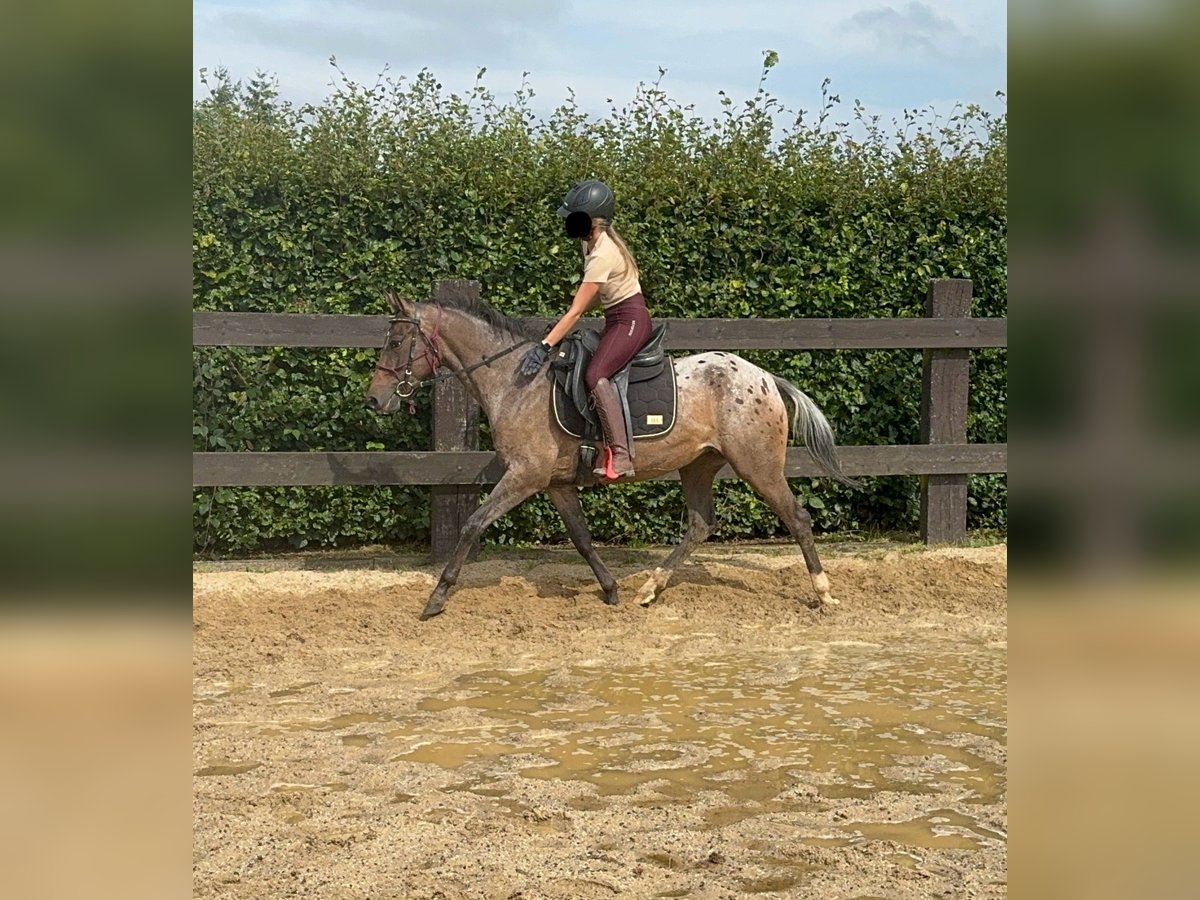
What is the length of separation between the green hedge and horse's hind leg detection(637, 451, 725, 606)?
1.24 m

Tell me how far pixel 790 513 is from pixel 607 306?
5.68 ft

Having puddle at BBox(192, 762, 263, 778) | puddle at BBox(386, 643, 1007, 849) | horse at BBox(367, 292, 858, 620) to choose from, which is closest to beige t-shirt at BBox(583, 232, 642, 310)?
horse at BBox(367, 292, 858, 620)

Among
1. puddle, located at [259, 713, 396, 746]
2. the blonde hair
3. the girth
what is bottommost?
puddle, located at [259, 713, 396, 746]

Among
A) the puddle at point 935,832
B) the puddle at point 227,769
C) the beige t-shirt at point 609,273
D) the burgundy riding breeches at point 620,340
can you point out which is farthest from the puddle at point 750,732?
the beige t-shirt at point 609,273

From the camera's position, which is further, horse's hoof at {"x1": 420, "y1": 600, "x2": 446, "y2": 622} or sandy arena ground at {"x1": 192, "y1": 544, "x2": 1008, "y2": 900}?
horse's hoof at {"x1": 420, "y1": 600, "x2": 446, "y2": 622}

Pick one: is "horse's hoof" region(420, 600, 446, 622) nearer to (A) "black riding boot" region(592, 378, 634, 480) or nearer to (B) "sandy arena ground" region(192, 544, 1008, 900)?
(B) "sandy arena ground" region(192, 544, 1008, 900)

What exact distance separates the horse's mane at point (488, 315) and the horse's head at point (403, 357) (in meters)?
0.20

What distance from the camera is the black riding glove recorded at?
21.7 ft

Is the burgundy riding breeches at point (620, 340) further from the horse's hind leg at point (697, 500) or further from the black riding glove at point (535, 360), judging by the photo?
the horse's hind leg at point (697, 500)
